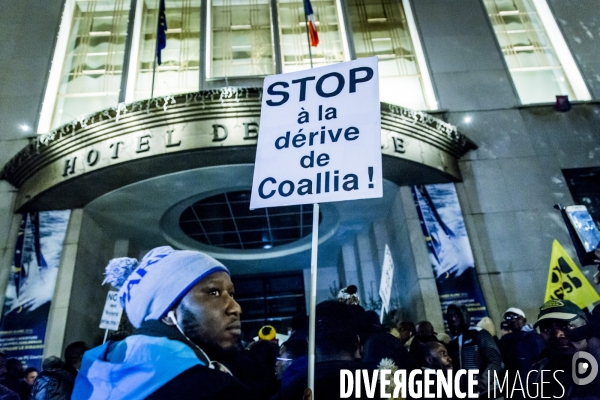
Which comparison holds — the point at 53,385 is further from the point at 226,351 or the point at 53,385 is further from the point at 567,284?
the point at 567,284

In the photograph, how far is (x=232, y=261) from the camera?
40.1ft

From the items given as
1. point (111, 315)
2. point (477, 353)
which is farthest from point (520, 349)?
point (111, 315)

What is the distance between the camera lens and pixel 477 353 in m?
4.01

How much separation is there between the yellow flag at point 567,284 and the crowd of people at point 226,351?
9.90 ft

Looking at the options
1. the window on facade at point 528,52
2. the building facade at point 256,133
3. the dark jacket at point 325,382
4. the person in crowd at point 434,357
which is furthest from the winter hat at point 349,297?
the window on facade at point 528,52

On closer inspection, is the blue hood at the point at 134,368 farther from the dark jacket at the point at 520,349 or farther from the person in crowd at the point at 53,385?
the dark jacket at the point at 520,349

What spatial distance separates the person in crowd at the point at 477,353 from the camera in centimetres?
380

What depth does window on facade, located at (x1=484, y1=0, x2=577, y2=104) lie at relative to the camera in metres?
11.5

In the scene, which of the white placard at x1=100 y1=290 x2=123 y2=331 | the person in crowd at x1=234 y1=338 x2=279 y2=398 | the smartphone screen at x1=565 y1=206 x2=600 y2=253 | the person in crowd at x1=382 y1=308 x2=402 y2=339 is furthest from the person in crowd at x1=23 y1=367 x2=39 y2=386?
the smartphone screen at x1=565 y1=206 x2=600 y2=253

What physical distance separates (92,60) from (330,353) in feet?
40.6

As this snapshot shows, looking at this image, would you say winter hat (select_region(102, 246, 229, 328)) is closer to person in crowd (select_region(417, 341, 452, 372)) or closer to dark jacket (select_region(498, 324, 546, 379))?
person in crowd (select_region(417, 341, 452, 372))

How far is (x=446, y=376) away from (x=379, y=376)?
1.60m

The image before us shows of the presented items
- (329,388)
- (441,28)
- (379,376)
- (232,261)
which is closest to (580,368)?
(379,376)

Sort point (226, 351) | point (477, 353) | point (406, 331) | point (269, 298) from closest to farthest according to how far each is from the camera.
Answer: point (226, 351) → point (477, 353) → point (406, 331) → point (269, 298)
